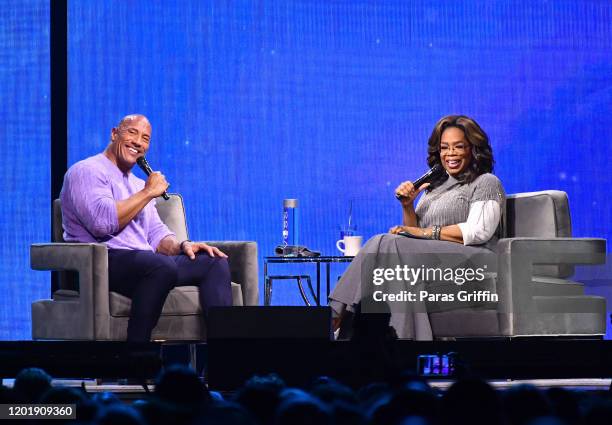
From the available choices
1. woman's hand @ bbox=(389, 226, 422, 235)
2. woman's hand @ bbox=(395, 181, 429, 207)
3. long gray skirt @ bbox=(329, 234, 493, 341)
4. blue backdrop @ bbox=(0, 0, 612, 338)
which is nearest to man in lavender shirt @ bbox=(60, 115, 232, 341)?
long gray skirt @ bbox=(329, 234, 493, 341)

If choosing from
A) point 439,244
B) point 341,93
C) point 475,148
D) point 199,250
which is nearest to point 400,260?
point 439,244

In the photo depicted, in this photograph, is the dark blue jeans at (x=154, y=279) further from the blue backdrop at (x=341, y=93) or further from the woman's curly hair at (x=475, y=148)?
the blue backdrop at (x=341, y=93)

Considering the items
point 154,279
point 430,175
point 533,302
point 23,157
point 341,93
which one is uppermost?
point 341,93

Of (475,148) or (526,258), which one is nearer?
(526,258)

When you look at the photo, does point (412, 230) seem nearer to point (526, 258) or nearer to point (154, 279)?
point (526, 258)

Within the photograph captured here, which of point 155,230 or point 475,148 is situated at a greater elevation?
point 475,148

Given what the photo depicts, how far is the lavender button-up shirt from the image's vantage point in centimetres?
381

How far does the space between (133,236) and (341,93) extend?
192 cm

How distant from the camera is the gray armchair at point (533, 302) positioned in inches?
146

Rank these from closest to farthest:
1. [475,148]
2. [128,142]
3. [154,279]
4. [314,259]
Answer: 1. [154,279]
2. [128,142]
3. [475,148]
4. [314,259]

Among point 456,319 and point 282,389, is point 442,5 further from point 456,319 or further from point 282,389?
point 282,389

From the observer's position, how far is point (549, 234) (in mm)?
4160

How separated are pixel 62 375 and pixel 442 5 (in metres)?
4.48

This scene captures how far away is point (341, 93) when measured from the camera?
5.44 meters
